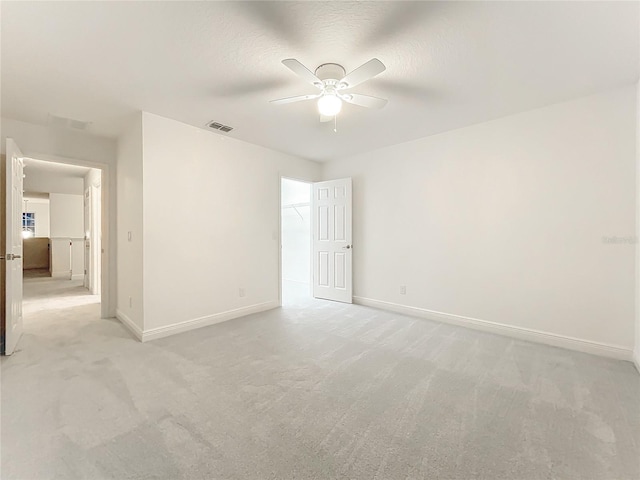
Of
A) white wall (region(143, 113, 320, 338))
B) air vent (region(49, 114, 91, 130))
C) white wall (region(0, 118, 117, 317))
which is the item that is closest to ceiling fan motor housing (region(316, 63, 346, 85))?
white wall (region(143, 113, 320, 338))

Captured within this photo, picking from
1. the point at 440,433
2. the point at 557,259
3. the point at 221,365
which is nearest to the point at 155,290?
the point at 221,365

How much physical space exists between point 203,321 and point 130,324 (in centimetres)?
84

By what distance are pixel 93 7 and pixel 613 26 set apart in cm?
324

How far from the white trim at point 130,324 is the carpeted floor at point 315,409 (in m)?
0.11

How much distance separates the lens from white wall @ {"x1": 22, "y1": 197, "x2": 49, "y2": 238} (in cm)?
953

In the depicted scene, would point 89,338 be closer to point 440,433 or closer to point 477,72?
point 440,433

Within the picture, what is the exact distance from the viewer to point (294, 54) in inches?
81.2

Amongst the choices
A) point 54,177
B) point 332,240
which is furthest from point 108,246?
point 54,177

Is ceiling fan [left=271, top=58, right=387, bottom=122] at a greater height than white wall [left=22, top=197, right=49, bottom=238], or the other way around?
ceiling fan [left=271, top=58, right=387, bottom=122]

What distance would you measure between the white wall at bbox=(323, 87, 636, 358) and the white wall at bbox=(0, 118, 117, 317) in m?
3.90

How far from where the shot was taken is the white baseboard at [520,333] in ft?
8.55

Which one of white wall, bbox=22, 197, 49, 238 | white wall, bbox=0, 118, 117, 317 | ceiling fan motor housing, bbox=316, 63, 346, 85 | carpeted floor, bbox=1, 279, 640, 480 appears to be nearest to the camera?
carpeted floor, bbox=1, 279, 640, 480

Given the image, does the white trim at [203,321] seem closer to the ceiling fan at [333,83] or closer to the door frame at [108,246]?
the door frame at [108,246]

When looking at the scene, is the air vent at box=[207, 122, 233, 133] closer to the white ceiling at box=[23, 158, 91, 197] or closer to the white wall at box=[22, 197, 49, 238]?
the white ceiling at box=[23, 158, 91, 197]
